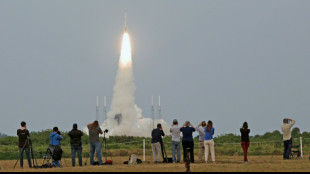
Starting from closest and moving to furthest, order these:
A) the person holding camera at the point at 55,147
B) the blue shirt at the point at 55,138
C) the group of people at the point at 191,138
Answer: the person holding camera at the point at 55,147, the blue shirt at the point at 55,138, the group of people at the point at 191,138

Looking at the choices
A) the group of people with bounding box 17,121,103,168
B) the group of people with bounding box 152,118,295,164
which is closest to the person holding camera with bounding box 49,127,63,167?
the group of people with bounding box 17,121,103,168

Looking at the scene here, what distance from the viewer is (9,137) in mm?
63188

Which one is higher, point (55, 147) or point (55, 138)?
point (55, 138)

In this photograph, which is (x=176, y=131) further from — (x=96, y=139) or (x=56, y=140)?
(x=56, y=140)

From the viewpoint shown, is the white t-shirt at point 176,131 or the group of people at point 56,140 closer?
the group of people at point 56,140

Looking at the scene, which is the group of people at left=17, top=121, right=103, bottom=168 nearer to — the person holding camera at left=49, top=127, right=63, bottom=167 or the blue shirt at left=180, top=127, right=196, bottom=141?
the person holding camera at left=49, top=127, right=63, bottom=167

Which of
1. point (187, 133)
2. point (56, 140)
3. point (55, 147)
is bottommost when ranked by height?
point (55, 147)

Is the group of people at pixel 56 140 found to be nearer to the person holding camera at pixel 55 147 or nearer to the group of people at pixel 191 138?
the person holding camera at pixel 55 147

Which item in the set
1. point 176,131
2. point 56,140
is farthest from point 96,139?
point 176,131

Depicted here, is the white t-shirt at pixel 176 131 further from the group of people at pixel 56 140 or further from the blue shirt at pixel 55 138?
the blue shirt at pixel 55 138

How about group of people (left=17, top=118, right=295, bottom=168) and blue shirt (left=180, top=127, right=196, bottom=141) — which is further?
blue shirt (left=180, top=127, right=196, bottom=141)

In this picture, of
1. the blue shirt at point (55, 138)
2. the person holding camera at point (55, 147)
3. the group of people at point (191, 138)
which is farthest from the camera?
the group of people at point (191, 138)

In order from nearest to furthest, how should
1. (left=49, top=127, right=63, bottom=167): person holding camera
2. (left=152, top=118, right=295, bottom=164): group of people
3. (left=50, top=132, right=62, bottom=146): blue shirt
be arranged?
(left=49, top=127, right=63, bottom=167): person holding camera → (left=50, top=132, right=62, bottom=146): blue shirt → (left=152, top=118, right=295, bottom=164): group of people

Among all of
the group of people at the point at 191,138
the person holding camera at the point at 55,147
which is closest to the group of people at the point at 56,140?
the person holding camera at the point at 55,147
